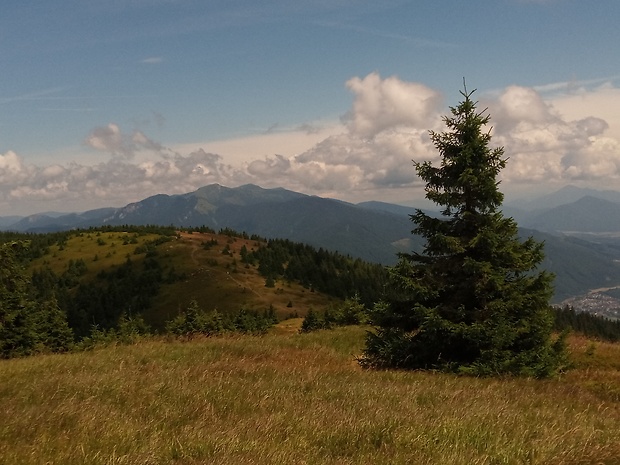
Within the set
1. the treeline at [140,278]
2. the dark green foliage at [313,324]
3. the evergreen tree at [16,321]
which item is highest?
the evergreen tree at [16,321]

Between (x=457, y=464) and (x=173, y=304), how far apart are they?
13839 centimetres

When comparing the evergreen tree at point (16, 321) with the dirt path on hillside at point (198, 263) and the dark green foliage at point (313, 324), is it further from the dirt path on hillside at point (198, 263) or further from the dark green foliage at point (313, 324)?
the dirt path on hillside at point (198, 263)

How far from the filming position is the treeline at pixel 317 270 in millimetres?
161750

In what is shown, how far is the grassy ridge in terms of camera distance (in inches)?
190

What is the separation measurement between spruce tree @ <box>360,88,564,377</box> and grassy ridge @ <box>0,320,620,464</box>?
158 cm

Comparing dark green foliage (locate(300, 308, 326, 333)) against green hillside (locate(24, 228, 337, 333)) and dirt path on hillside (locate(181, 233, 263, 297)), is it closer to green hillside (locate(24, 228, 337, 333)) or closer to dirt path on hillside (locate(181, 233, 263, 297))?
green hillside (locate(24, 228, 337, 333))

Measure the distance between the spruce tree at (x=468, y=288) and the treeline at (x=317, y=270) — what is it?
138 m

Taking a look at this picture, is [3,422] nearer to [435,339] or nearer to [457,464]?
[457,464]

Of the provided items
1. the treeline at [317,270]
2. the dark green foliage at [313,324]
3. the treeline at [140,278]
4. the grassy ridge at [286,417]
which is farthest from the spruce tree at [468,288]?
the treeline at [317,270]

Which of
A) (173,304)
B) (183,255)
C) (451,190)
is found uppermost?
(451,190)

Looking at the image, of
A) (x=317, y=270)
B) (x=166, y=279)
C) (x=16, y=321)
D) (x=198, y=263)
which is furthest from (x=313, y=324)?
(x=317, y=270)

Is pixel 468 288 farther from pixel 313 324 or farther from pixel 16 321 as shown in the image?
pixel 16 321

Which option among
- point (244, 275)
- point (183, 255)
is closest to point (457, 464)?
point (244, 275)

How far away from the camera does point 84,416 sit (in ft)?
19.2
